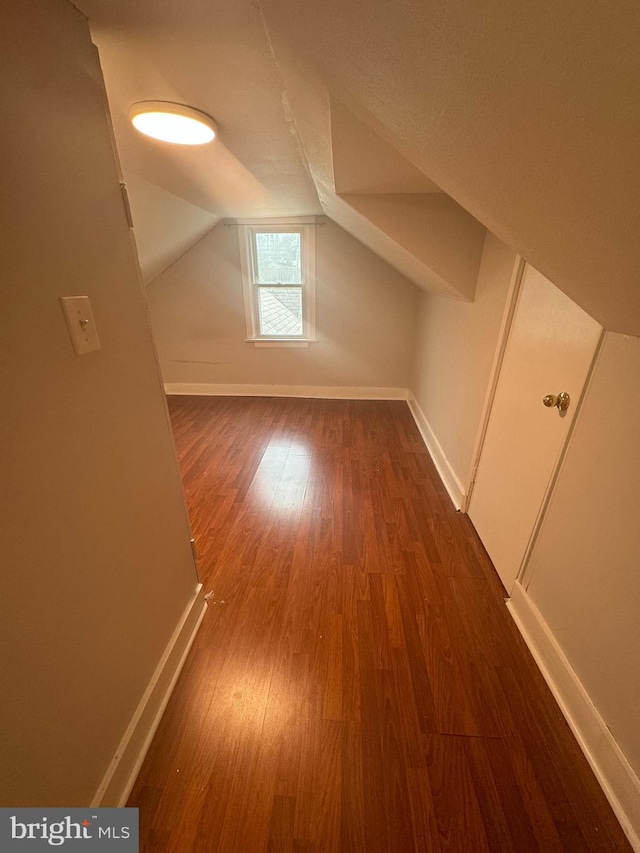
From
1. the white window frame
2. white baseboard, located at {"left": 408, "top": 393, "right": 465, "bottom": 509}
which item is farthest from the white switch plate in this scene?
the white window frame

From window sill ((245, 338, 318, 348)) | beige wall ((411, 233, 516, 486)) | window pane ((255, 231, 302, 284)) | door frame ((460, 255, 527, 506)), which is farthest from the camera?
window sill ((245, 338, 318, 348))

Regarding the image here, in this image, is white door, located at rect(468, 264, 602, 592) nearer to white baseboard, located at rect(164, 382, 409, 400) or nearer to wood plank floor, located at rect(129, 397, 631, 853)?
wood plank floor, located at rect(129, 397, 631, 853)

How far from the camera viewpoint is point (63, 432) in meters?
0.72

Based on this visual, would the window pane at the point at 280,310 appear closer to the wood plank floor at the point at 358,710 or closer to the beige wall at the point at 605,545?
the wood plank floor at the point at 358,710

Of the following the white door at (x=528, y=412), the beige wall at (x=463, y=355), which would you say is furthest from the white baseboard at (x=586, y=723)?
the beige wall at (x=463, y=355)

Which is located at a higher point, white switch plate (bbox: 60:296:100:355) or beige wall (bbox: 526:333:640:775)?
white switch plate (bbox: 60:296:100:355)

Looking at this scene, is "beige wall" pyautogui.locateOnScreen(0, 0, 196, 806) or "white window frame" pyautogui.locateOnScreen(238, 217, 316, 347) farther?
"white window frame" pyautogui.locateOnScreen(238, 217, 316, 347)

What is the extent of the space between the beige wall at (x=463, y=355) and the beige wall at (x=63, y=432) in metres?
1.57

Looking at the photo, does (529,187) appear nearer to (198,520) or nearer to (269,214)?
(198,520)

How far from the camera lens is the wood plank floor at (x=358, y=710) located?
89cm

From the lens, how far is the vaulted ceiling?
1.24 ft

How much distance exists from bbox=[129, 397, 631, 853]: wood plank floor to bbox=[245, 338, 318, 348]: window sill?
2.24 metres

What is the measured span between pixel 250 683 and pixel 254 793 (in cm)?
29

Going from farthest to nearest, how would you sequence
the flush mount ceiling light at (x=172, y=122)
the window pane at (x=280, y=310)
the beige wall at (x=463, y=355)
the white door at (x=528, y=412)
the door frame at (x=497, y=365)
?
the window pane at (x=280, y=310) < the beige wall at (x=463, y=355) < the door frame at (x=497, y=365) < the flush mount ceiling light at (x=172, y=122) < the white door at (x=528, y=412)
